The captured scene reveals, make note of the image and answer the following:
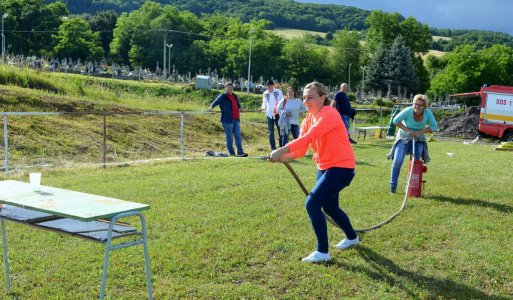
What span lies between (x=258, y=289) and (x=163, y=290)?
876 mm

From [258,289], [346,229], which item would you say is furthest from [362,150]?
[258,289]

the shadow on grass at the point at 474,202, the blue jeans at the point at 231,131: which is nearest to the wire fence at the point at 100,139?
the blue jeans at the point at 231,131

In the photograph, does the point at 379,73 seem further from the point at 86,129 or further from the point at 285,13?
the point at 285,13

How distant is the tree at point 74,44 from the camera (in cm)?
8725

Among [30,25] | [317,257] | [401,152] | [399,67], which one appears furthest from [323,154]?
[30,25]

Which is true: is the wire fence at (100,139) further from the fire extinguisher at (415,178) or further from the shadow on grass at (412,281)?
the shadow on grass at (412,281)

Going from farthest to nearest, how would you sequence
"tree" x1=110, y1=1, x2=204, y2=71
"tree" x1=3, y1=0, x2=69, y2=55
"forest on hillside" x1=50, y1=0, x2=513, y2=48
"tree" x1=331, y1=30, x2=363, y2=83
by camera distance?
"forest on hillside" x1=50, y1=0, x2=513, y2=48 < "tree" x1=110, y1=1, x2=204, y2=71 < "tree" x1=331, y1=30, x2=363, y2=83 < "tree" x1=3, y1=0, x2=69, y2=55

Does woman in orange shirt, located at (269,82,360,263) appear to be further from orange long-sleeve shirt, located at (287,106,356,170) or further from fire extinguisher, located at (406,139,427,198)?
fire extinguisher, located at (406,139,427,198)

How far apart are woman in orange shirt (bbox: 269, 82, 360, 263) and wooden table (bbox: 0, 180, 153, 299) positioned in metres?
1.85

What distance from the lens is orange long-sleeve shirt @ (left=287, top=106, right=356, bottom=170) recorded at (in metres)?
6.23

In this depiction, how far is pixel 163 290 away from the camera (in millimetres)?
5590

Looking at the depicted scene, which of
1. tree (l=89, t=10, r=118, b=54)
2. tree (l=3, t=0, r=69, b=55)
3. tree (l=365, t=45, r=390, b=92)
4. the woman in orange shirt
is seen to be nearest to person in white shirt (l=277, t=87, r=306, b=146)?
the woman in orange shirt

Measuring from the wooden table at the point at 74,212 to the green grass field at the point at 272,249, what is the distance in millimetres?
718

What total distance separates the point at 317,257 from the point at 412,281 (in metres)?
1.01
